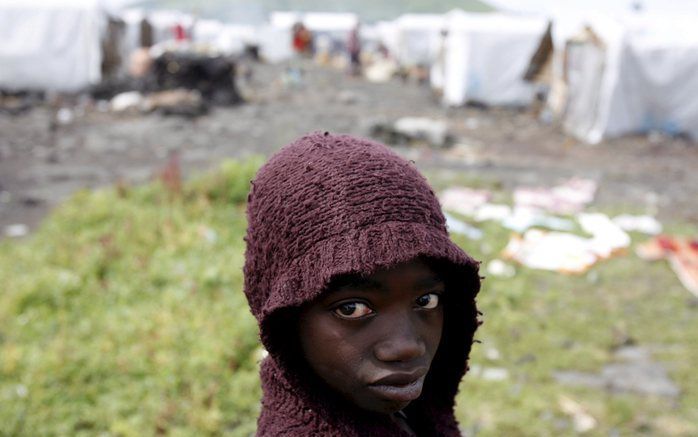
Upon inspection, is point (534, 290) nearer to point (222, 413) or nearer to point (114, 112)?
point (222, 413)

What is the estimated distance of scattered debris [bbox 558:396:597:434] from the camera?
339 cm

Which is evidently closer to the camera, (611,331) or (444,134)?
(611,331)

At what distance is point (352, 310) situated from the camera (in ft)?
3.87

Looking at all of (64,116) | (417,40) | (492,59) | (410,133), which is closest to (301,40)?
(417,40)

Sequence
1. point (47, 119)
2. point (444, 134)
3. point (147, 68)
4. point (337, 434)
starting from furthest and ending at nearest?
1. point (147, 68)
2. point (47, 119)
3. point (444, 134)
4. point (337, 434)

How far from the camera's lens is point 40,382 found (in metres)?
3.41

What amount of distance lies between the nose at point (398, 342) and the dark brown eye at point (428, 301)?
5 centimetres

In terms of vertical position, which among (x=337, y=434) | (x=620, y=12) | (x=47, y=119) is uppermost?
(x=620, y=12)

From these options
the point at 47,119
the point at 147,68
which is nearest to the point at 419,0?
the point at 147,68

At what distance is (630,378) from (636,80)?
433 inches

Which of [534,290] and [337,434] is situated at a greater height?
[337,434]

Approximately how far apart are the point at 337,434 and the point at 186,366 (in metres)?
2.58

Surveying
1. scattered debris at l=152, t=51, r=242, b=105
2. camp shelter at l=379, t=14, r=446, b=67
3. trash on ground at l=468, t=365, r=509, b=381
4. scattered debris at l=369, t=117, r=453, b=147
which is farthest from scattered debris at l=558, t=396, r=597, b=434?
camp shelter at l=379, t=14, r=446, b=67

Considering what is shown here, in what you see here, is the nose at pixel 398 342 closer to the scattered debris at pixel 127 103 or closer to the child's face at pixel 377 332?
the child's face at pixel 377 332
